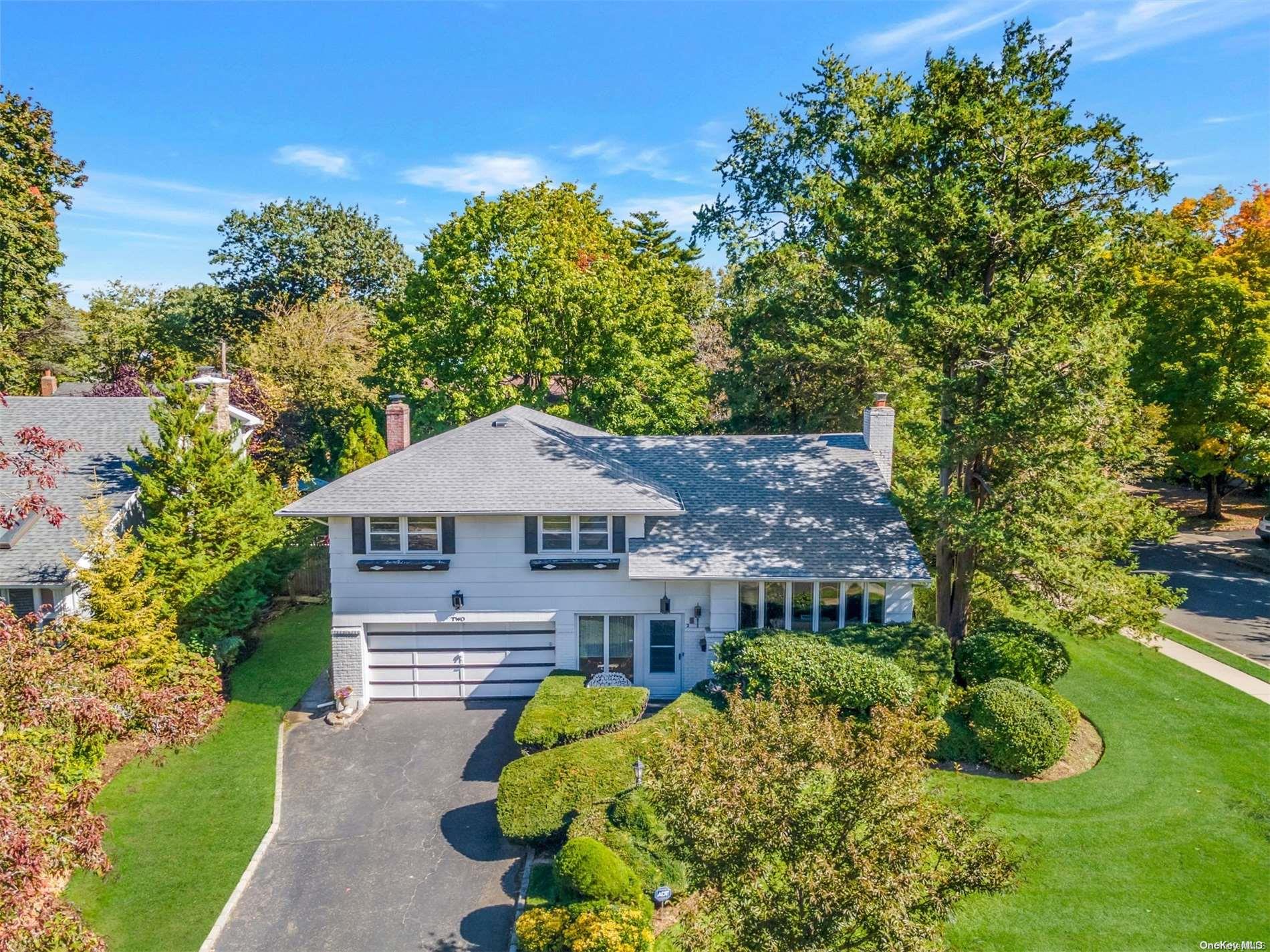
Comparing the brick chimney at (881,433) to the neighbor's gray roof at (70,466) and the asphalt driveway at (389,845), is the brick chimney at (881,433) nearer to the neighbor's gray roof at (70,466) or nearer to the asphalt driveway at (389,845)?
the asphalt driveway at (389,845)

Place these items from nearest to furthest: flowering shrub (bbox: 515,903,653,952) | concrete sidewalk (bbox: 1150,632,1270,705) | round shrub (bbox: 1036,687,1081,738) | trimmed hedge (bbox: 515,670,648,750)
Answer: flowering shrub (bbox: 515,903,653,952), trimmed hedge (bbox: 515,670,648,750), round shrub (bbox: 1036,687,1081,738), concrete sidewalk (bbox: 1150,632,1270,705)

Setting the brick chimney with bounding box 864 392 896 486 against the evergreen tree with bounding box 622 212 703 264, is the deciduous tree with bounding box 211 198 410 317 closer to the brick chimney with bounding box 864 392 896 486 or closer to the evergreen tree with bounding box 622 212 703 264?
the evergreen tree with bounding box 622 212 703 264

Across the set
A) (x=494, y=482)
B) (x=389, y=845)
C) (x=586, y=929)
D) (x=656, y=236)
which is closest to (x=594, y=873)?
(x=586, y=929)

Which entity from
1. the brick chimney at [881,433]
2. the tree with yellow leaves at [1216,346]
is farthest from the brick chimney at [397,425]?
the tree with yellow leaves at [1216,346]

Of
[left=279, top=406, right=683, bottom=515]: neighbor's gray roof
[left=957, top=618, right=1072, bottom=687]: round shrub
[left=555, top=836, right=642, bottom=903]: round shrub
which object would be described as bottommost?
[left=555, top=836, right=642, bottom=903]: round shrub

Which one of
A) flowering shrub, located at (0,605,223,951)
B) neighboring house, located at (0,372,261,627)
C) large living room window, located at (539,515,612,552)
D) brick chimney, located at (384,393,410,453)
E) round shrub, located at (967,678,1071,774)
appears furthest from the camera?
brick chimney, located at (384,393,410,453)

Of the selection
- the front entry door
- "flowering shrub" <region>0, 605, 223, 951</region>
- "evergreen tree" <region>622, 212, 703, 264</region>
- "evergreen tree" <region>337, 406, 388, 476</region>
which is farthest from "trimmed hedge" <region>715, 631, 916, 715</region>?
"evergreen tree" <region>622, 212, 703, 264</region>

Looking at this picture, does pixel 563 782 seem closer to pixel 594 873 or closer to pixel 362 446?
pixel 594 873
